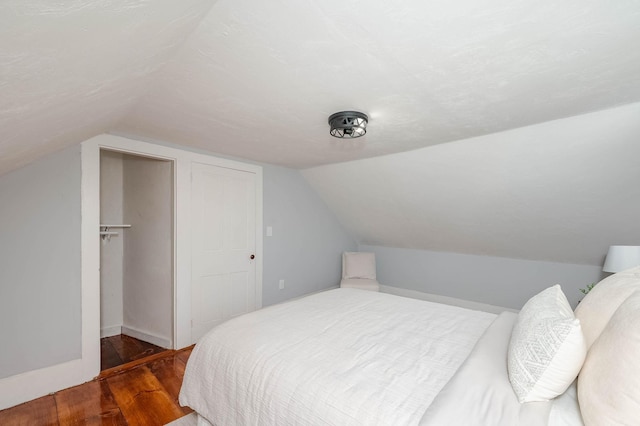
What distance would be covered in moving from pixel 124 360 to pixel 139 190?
181cm

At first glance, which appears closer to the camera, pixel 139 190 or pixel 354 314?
pixel 354 314

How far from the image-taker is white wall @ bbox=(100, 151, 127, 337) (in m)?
3.30

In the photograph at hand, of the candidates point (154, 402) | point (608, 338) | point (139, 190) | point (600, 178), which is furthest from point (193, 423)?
point (600, 178)

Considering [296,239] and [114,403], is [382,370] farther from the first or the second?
[296,239]

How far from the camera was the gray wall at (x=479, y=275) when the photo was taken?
11.0 feet

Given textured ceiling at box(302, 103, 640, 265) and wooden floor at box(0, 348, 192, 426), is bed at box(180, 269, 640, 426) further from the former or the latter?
textured ceiling at box(302, 103, 640, 265)

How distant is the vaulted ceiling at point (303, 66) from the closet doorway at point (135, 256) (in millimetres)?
859

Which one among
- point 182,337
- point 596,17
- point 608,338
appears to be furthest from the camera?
point 182,337

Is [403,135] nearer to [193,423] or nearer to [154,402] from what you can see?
[193,423]

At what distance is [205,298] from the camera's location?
3.12m

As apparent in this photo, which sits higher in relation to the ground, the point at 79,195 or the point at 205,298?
the point at 79,195

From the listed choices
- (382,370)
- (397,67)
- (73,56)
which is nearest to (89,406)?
(382,370)

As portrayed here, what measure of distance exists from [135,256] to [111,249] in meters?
0.36

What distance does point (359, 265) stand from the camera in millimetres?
4496
